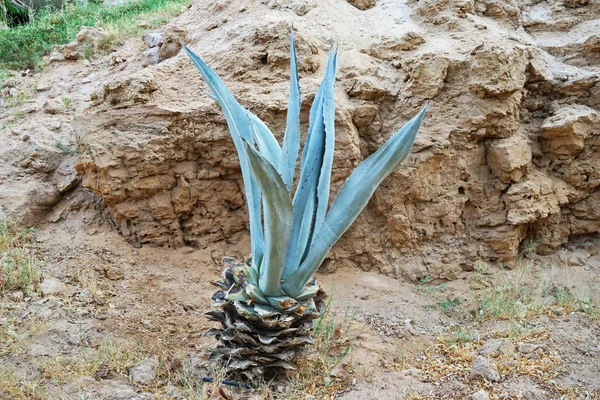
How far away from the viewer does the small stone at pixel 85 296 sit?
2.87 m

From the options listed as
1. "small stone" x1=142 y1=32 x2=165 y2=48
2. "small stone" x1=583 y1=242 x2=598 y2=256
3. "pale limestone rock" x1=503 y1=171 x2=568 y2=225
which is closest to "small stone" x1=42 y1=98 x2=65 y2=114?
"small stone" x1=142 y1=32 x2=165 y2=48

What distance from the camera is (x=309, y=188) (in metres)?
2.23

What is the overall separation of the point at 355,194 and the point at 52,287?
75.7 inches

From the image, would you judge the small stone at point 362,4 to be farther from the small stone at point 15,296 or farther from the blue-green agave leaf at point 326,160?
the small stone at point 15,296

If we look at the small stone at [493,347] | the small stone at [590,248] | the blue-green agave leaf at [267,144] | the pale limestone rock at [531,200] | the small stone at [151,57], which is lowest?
the small stone at [590,248]

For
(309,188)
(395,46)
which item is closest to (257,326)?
(309,188)

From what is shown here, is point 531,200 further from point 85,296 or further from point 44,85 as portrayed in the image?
point 44,85

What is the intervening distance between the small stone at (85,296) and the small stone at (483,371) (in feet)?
6.81

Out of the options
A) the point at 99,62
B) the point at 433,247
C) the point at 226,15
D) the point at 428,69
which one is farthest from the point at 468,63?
the point at 99,62

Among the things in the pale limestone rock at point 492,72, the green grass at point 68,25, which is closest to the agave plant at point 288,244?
the pale limestone rock at point 492,72

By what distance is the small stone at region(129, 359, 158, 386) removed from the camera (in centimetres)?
226

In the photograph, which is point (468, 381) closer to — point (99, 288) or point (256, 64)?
point (99, 288)

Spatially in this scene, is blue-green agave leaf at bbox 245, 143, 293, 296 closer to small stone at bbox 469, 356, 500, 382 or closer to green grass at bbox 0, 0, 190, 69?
small stone at bbox 469, 356, 500, 382

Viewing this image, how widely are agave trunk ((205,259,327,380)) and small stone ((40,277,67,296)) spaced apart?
3.85 feet
